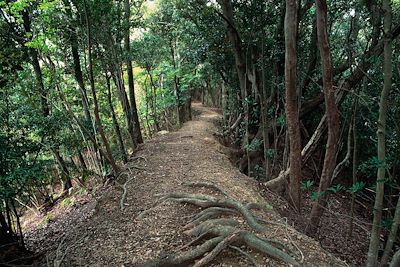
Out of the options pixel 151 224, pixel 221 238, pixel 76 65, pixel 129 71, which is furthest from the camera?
pixel 129 71

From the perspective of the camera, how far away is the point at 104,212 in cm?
677

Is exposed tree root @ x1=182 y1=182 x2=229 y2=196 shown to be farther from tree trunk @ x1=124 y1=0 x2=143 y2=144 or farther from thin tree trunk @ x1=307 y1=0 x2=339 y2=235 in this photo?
tree trunk @ x1=124 y1=0 x2=143 y2=144

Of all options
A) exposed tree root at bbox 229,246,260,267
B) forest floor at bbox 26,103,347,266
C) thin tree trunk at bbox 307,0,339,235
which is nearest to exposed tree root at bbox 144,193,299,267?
exposed tree root at bbox 229,246,260,267

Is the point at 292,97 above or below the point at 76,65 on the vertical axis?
below

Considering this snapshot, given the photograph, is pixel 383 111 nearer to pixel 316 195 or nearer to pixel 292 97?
pixel 316 195

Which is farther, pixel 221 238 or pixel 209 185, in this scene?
pixel 209 185

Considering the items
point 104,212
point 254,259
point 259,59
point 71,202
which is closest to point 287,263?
point 254,259

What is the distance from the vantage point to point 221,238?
4.21m

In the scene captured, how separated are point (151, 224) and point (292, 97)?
11.6ft

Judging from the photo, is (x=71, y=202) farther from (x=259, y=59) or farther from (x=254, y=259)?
(x=254, y=259)

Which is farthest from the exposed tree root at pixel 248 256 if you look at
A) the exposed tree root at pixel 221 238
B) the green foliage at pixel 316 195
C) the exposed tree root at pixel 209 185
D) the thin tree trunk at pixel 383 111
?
the exposed tree root at pixel 209 185

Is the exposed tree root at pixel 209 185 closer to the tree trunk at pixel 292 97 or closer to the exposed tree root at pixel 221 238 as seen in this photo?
the exposed tree root at pixel 221 238

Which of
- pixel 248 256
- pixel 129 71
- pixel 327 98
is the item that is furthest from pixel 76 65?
pixel 248 256

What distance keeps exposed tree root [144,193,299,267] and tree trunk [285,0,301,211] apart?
146 cm
